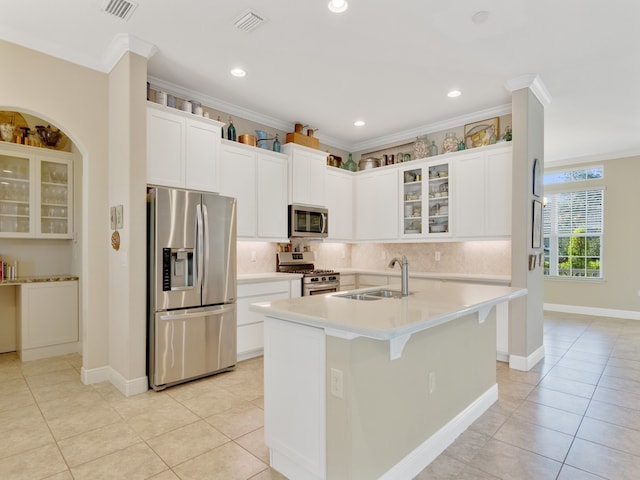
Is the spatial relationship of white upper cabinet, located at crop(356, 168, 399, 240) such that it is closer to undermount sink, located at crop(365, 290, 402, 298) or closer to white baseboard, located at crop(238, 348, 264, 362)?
white baseboard, located at crop(238, 348, 264, 362)

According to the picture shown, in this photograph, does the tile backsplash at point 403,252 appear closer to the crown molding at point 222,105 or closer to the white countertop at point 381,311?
the crown molding at point 222,105

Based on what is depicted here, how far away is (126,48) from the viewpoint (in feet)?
10.1

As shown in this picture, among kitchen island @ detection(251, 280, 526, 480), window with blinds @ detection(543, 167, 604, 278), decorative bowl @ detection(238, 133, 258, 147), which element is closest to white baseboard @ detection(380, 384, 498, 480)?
kitchen island @ detection(251, 280, 526, 480)

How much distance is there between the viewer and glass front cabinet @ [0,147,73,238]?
421cm

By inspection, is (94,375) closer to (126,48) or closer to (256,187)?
(256,187)

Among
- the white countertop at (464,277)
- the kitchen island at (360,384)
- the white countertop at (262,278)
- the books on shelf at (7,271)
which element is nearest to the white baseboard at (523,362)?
the white countertop at (464,277)

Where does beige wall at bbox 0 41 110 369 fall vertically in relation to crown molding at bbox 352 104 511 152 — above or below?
below

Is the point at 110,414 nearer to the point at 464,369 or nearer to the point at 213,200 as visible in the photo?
the point at 213,200

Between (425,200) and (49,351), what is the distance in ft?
16.5

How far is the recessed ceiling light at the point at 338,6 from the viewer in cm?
252

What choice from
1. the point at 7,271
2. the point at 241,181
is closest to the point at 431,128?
the point at 241,181

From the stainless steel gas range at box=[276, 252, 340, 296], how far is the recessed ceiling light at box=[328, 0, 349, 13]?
2.89 meters

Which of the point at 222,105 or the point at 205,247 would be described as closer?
the point at 205,247

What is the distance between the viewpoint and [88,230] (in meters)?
3.36
